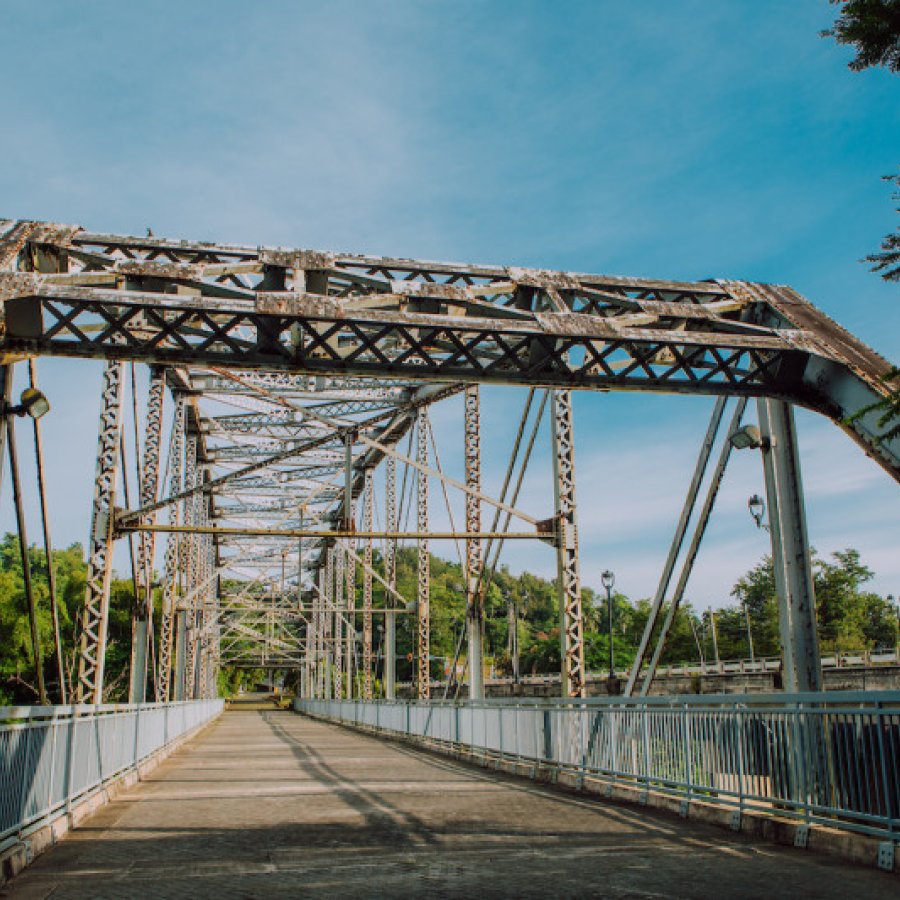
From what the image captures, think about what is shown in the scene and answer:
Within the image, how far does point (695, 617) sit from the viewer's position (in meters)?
140

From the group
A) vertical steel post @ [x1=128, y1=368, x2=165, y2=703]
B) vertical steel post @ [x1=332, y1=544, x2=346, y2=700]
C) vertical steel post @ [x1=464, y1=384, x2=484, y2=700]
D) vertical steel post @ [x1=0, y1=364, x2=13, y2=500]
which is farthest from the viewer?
vertical steel post @ [x1=332, y1=544, x2=346, y2=700]

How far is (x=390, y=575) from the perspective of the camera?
3444cm

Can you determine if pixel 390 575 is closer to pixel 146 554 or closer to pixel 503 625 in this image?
pixel 146 554

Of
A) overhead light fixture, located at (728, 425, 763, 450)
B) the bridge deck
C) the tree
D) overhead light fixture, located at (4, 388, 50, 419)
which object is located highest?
the tree

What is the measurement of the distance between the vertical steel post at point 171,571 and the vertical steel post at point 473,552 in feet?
25.8

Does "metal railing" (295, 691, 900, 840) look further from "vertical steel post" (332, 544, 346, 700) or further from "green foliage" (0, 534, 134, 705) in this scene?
"green foliage" (0, 534, 134, 705)

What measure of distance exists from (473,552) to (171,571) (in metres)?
9.16

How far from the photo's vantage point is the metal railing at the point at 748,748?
24.4 feet

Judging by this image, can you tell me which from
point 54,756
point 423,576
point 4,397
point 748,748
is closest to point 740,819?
point 748,748

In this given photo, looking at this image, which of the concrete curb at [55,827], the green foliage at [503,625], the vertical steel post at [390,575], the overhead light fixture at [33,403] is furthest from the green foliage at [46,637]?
the overhead light fixture at [33,403]

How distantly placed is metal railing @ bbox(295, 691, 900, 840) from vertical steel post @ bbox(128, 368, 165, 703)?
813 centimetres

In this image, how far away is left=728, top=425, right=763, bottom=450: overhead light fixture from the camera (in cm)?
1061

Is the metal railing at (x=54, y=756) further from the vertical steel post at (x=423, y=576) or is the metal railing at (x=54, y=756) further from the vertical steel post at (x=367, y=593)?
the vertical steel post at (x=367, y=593)

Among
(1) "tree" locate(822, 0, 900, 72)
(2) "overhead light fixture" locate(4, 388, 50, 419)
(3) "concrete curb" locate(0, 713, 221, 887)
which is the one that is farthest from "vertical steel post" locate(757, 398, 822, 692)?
(2) "overhead light fixture" locate(4, 388, 50, 419)
